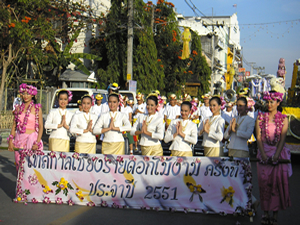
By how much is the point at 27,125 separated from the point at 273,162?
13.4ft

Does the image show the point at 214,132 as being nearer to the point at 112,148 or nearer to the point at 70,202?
the point at 112,148

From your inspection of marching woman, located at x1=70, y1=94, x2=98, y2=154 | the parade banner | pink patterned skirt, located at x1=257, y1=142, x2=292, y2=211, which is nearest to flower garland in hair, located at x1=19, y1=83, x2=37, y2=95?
marching woman, located at x1=70, y1=94, x2=98, y2=154

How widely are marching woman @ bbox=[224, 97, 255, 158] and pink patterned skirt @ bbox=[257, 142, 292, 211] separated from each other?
0.90m

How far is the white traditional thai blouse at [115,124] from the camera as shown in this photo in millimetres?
6413

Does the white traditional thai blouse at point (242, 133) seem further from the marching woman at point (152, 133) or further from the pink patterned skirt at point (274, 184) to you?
the marching woman at point (152, 133)

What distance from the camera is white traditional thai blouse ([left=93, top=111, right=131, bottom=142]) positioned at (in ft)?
21.0

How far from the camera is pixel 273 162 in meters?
4.99

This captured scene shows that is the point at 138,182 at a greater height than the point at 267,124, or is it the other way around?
the point at 267,124

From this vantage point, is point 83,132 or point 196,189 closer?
point 196,189

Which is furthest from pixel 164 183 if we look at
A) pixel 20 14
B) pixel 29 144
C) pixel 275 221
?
pixel 20 14

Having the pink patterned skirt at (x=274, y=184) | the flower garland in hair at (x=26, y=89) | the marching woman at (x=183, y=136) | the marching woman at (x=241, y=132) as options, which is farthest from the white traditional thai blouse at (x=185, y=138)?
the flower garland in hair at (x=26, y=89)

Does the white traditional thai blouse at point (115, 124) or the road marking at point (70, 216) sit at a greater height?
the white traditional thai blouse at point (115, 124)

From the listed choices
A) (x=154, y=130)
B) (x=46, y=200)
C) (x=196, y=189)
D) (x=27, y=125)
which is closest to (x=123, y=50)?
(x=154, y=130)

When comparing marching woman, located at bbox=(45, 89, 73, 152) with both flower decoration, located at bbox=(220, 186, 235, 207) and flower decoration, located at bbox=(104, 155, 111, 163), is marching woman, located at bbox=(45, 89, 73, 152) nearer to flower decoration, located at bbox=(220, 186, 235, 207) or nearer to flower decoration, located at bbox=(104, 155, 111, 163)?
flower decoration, located at bbox=(104, 155, 111, 163)
